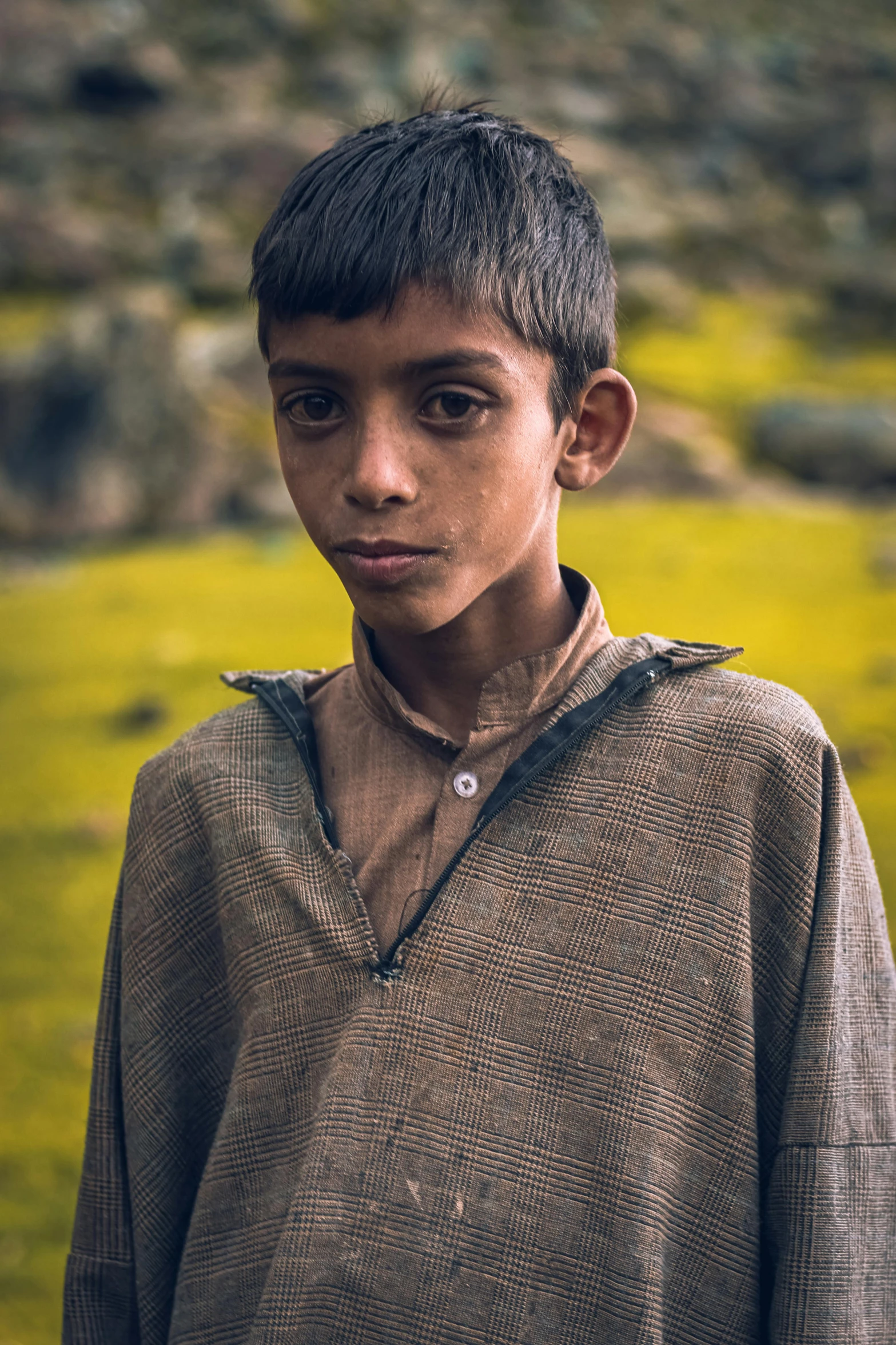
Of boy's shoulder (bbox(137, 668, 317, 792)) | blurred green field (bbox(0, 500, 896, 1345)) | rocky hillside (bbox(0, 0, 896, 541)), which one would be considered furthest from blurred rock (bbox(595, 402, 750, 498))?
boy's shoulder (bbox(137, 668, 317, 792))

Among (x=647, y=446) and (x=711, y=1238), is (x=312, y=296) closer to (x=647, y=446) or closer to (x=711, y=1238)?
(x=711, y=1238)

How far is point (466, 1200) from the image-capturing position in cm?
124

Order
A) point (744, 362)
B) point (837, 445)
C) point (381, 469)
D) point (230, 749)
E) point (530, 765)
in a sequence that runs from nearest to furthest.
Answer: point (381, 469) < point (530, 765) < point (230, 749) < point (837, 445) < point (744, 362)

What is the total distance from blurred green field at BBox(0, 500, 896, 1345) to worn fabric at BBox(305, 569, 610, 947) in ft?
5.20

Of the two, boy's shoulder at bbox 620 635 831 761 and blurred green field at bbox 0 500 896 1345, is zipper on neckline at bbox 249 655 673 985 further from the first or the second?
blurred green field at bbox 0 500 896 1345

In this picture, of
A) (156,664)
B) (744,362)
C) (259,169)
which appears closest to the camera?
(156,664)

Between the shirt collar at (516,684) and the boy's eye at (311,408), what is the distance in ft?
0.84

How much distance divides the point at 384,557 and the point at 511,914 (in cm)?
38

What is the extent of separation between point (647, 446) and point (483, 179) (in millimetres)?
6447

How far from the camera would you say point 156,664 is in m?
4.96

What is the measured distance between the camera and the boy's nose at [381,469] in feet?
3.99

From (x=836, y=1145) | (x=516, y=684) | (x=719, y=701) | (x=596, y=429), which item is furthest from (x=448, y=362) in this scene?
(x=836, y=1145)

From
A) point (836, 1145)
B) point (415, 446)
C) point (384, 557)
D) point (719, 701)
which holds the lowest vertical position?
point (836, 1145)

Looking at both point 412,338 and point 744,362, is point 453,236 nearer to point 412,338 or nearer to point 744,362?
point 412,338
